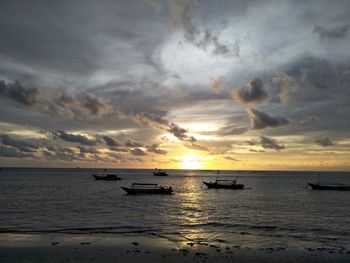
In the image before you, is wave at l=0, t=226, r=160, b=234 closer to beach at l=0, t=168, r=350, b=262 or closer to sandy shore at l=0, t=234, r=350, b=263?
beach at l=0, t=168, r=350, b=262

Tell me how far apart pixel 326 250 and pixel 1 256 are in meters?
25.1

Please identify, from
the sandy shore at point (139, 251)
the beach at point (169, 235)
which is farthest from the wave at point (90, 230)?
the sandy shore at point (139, 251)

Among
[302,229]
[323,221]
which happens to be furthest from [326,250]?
[323,221]

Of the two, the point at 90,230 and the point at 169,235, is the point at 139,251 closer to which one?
the point at 169,235

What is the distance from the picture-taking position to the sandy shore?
24222 mm

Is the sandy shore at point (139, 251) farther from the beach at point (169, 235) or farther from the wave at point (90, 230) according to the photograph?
the wave at point (90, 230)

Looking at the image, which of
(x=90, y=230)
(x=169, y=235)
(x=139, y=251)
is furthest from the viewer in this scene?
(x=90, y=230)

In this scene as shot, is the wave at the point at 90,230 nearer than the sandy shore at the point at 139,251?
No

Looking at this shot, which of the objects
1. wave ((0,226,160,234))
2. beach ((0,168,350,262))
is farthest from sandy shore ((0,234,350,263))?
wave ((0,226,160,234))

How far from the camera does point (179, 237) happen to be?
33.2 m

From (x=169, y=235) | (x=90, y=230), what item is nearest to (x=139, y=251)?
(x=169, y=235)

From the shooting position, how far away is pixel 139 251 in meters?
26.3

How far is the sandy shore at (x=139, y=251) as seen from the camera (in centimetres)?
2422

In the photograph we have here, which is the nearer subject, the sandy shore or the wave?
the sandy shore
